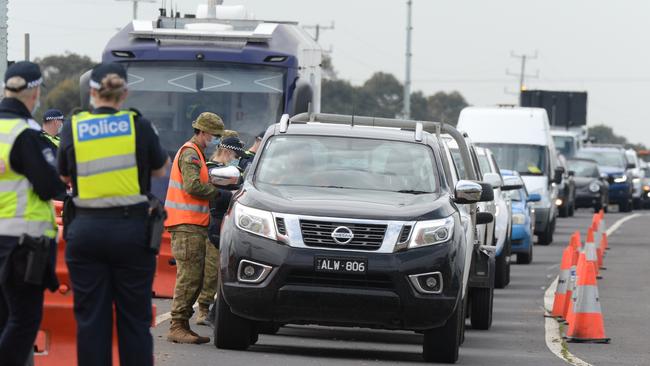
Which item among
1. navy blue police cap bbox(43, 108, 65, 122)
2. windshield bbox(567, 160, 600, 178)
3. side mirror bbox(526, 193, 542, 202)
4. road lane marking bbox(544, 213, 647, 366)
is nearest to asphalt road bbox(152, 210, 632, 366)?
road lane marking bbox(544, 213, 647, 366)

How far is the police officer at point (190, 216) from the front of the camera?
523 inches

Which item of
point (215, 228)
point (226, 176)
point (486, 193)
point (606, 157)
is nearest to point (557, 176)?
point (215, 228)

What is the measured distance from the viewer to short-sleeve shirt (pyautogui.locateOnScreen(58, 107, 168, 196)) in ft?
28.6

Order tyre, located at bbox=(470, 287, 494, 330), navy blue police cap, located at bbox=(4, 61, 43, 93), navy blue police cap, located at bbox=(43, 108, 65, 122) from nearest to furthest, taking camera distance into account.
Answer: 1. navy blue police cap, located at bbox=(4, 61, 43, 93)
2. tyre, located at bbox=(470, 287, 494, 330)
3. navy blue police cap, located at bbox=(43, 108, 65, 122)

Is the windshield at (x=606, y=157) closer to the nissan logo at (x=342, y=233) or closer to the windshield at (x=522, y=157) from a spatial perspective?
the windshield at (x=522, y=157)

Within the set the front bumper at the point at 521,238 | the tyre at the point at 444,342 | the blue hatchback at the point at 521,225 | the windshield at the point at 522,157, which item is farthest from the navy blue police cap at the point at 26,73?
the windshield at the point at 522,157

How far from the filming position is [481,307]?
15336 millimetres

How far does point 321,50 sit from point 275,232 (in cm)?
1393

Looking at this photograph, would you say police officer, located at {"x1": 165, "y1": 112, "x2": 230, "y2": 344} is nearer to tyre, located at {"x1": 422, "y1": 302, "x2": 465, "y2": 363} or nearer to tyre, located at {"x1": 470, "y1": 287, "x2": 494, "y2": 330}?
tyre, located at {"x1": 422, "y1": 302, "x2": 465, "y2": 363}

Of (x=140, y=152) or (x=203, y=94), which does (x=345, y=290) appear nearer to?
(x=140, y=152)

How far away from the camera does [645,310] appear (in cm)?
1873

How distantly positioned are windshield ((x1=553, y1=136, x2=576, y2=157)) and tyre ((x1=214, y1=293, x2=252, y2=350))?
4122 centimetres

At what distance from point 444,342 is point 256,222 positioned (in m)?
1.61

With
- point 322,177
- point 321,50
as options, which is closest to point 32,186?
point 322,177
